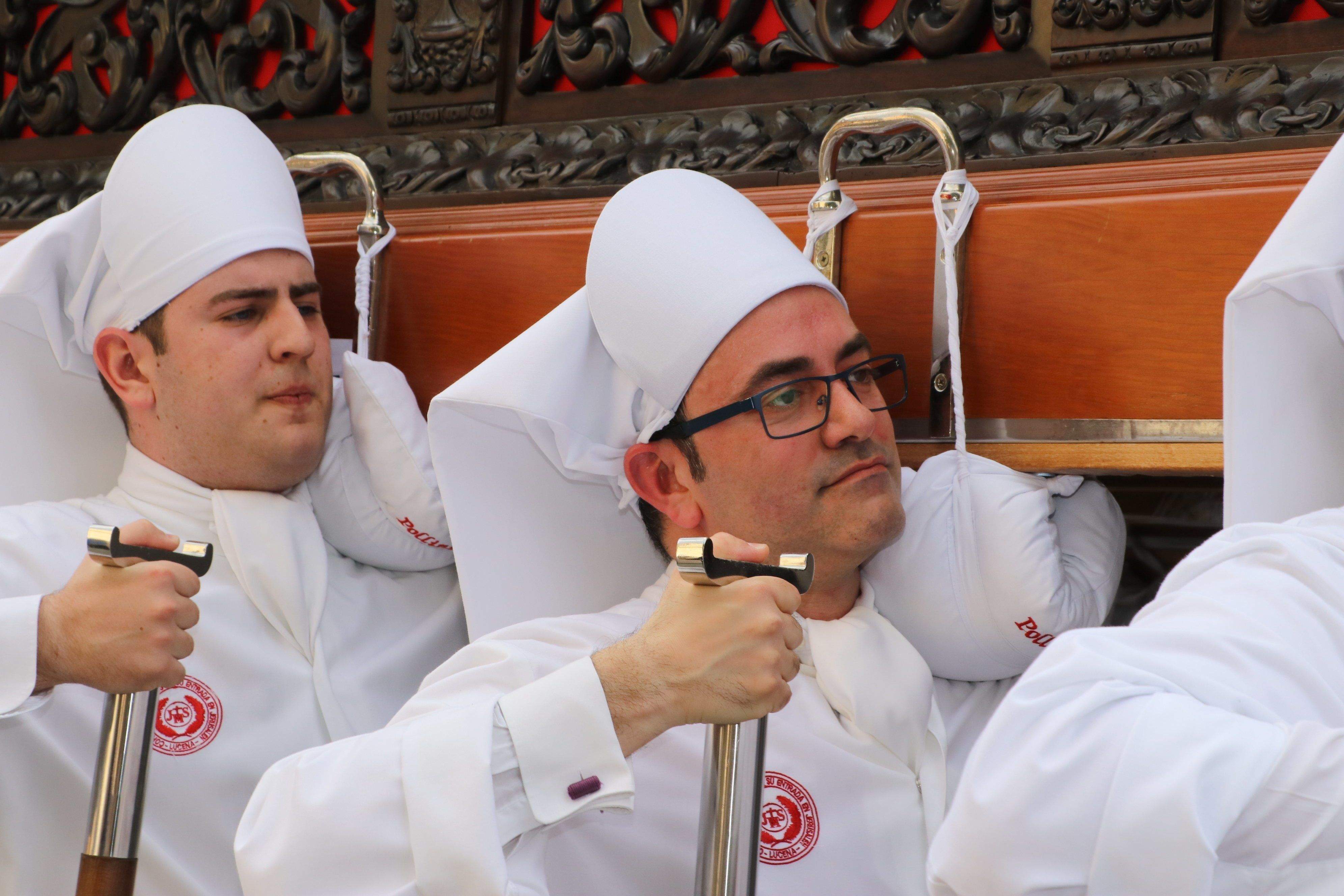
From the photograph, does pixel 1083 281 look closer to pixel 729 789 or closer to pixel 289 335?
pixel 729 789

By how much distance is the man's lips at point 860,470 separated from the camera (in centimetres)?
165

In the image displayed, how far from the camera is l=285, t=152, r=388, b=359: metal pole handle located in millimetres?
2252

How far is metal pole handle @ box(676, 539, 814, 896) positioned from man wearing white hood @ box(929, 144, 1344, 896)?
0.72ft

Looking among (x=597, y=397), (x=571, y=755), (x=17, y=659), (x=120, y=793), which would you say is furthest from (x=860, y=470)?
(x=17, y=659)

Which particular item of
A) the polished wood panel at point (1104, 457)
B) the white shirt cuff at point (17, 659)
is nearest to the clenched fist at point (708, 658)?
the polished wood panel at point (1104, 457)

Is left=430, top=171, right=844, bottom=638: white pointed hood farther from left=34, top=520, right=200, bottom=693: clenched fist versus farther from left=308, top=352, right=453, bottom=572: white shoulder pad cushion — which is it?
left=34, top=520, right=200, bottom=693: clenched fist

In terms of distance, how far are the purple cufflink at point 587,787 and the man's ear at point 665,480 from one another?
0.51 metres

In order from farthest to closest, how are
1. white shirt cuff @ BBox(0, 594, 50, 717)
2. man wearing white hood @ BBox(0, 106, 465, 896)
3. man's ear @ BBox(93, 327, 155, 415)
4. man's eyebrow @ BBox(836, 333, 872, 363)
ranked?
man's ear @ BBox(93, 327, 155, 415) < man wearing white hood @ BBox(0, 106, 465, 896) < man's eyebrow @ BBox(836, 333, 872, 363) < white shirt cuff @ BBox(0, 594, 50, 717)

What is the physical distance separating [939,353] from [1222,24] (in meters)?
0.55

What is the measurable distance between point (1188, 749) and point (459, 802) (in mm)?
716

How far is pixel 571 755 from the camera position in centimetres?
137

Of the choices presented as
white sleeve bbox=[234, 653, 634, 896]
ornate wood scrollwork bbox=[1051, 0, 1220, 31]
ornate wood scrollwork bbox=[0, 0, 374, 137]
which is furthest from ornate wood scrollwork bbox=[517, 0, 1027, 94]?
white sleeve bbox=[234, 653, 634, 896]

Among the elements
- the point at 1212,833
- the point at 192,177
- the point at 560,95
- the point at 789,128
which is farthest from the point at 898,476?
the point at 192,177

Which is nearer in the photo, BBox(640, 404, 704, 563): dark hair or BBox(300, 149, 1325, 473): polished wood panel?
BBox(300, 149, 1325, 473): polished wood panel
